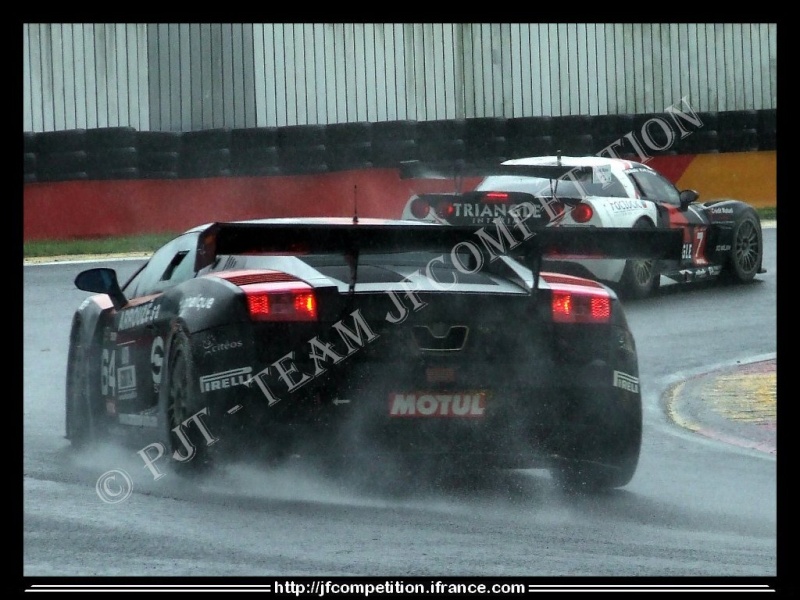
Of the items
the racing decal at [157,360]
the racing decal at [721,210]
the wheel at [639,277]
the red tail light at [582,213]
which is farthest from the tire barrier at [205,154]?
the racing decal at [157,360]

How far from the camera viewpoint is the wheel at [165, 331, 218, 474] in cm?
528

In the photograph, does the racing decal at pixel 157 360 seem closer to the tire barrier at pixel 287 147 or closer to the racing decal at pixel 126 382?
the racing decal at pixel 126 382

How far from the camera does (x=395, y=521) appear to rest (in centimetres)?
514

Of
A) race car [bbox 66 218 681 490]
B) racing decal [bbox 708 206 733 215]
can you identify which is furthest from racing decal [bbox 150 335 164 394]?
racing decal [bbox 708 206 733 215]

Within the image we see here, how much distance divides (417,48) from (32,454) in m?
9.30

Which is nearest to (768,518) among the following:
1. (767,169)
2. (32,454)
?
(32,454)

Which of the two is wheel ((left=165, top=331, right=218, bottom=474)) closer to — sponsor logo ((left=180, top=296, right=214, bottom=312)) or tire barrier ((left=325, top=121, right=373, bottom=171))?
sponsor logo ((left=180, top=296, right=214, bottom=312))

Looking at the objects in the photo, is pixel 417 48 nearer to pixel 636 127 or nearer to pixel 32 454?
pixel 636 127

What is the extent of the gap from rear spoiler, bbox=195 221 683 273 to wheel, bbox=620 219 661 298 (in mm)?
6013

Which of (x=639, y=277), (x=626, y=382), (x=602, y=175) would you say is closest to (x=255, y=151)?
(x=639, y=277)

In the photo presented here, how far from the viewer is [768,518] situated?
580 cm

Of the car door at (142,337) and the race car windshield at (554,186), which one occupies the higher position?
the race car windshield at (554,186)

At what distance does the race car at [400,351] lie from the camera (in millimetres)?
5152
